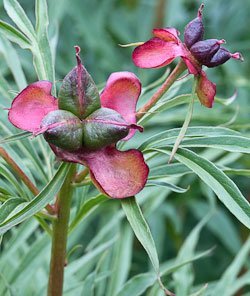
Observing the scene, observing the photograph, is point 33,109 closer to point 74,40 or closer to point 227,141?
point 227,141

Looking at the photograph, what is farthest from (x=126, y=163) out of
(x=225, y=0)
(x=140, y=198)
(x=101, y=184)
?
(x=225, y=0)

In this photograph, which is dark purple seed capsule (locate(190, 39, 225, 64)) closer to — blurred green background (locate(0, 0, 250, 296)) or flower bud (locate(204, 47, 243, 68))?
flower bud (locate(204, 47, 243, 68))

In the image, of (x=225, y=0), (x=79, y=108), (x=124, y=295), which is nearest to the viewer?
(x=79, y=108)

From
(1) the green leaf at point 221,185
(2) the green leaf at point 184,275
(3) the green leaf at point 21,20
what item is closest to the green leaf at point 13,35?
(3) the green leaf at point 21,20

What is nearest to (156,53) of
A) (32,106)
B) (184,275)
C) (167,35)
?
(167,35)

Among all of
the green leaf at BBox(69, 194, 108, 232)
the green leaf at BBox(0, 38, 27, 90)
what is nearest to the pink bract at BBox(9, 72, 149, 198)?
the green leaf at BBox(69, 194, 108, 232)

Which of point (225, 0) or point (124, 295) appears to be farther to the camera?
point (225, 0)
